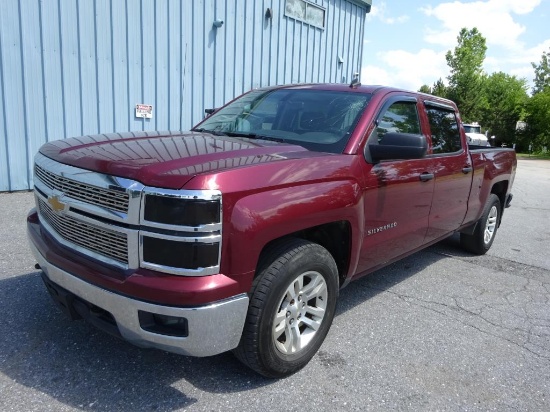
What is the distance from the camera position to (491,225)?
229 inches

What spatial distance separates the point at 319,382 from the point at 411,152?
159 centimetres

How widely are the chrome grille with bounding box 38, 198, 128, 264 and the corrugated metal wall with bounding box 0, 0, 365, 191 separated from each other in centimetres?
524

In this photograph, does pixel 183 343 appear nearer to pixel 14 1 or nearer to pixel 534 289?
pixel 534 289

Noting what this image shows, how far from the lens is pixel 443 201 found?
13.7 feet

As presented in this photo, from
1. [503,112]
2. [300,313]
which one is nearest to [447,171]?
[300,313]

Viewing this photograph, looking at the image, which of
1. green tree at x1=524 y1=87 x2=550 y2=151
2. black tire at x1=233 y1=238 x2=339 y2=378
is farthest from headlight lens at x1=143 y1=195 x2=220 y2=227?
green tree at x1=524 y1=87 x2=550 y2=151

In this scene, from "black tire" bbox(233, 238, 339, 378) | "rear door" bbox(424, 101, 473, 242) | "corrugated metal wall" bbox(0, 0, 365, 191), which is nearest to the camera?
"black tire" bbox(233, 238, 339, 378)

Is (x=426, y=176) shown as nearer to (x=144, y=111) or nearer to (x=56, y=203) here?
(x=56, y=203)

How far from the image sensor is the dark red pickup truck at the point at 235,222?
84.0 inches

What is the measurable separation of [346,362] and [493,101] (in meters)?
52.0

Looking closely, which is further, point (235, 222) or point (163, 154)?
point (163, 154)

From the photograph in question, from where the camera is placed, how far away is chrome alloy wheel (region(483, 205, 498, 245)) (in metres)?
5.66

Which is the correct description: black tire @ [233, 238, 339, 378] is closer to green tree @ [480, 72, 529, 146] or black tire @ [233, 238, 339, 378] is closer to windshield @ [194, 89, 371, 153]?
windshield @ [194, 89, 371, 153]

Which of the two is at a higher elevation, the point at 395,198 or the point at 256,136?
the point at 256,136
